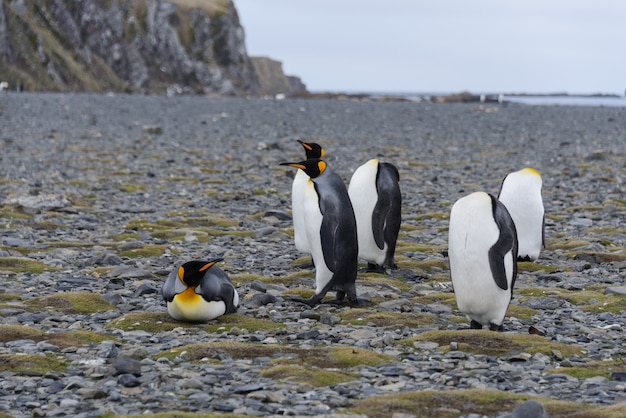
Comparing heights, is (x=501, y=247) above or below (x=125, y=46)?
below

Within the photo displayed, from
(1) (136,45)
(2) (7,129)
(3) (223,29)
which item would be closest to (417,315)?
(2) (7,129)

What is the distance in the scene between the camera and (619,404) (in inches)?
198

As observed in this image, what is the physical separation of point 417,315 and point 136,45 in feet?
340

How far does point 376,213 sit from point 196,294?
2.97 m

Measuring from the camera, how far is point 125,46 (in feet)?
337

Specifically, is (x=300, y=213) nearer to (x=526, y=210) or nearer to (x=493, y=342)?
Result: (x=526, y=210)

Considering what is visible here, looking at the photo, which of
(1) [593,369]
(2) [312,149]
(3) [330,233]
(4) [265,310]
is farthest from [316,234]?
(1) [593,369]

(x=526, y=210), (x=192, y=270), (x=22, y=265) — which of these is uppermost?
(x=526, y=210)

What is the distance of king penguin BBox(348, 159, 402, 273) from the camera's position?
9.59 meters

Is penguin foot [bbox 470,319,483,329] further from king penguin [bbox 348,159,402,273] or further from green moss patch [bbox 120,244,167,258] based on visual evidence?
green moss patch [bbox 120,244,167,258]

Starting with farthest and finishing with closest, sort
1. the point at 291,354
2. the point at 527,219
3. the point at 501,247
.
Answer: the point at 527,219, the point at 501,247, the point at 291,354

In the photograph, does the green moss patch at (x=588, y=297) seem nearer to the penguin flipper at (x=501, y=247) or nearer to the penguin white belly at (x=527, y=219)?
the penguin flipper at (x=501, y=247)

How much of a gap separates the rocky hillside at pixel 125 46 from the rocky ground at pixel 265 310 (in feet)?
219

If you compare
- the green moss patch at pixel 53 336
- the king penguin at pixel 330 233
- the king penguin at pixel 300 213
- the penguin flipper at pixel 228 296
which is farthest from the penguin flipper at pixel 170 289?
the king penguin at pixel 300 213
